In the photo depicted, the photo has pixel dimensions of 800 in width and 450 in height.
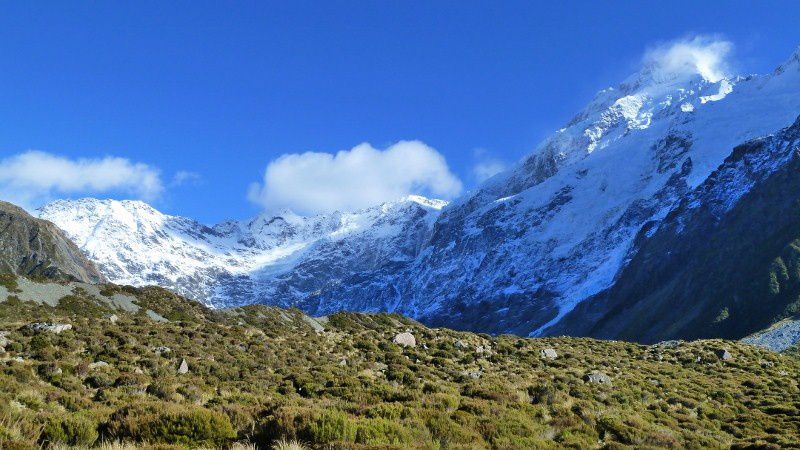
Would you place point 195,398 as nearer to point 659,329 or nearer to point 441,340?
point 441,340

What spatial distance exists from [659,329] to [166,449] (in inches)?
8273

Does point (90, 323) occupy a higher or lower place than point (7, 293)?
lower

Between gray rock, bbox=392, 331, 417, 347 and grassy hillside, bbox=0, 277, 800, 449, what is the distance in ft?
2.31

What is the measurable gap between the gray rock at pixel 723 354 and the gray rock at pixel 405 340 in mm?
27245

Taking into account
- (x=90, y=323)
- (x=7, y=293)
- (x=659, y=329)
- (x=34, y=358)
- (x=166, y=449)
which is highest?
(x=659, y=329)

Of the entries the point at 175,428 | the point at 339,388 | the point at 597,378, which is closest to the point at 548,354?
the point at 597,378

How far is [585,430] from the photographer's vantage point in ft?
64.1

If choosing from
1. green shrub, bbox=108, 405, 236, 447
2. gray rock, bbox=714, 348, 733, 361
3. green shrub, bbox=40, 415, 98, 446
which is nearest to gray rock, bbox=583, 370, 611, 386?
gray rock, bbox=714, 348, 733, 361

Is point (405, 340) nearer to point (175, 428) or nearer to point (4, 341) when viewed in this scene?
point (4, 341)

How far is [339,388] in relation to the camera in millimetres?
23766

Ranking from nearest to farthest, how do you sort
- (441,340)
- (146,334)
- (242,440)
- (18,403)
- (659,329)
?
(242,440), (18,403), (146,334), (441,340), (659,329)

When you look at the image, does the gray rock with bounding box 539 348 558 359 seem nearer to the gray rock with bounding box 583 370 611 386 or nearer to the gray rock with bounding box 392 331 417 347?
the gray rock with bounding box 583 370 611 386

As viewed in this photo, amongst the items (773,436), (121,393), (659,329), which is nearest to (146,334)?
(121,393)

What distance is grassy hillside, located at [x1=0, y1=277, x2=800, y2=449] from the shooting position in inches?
527
